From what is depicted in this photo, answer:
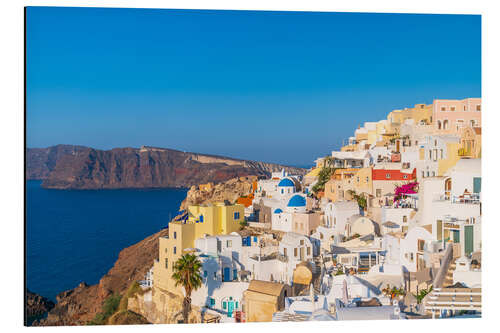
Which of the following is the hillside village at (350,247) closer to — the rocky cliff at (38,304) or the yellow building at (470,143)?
the yellow building at (470,143)

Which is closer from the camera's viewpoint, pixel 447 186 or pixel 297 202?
pixel 447 186

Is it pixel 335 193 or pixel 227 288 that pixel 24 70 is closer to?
pixel 227 288

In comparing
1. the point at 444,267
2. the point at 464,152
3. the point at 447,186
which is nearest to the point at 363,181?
the point at 464,152

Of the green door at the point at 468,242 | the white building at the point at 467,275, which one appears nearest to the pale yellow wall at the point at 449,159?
the green door at the point at 468,242

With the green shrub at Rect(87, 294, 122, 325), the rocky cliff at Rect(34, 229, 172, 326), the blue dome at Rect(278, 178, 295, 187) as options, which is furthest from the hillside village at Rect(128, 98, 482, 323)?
the rocky cliff at Rect(34, 229, 172, 326)

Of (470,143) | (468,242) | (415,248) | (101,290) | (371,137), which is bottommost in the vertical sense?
(101,290)

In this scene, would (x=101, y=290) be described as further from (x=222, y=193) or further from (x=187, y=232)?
(x=187, y=232)
